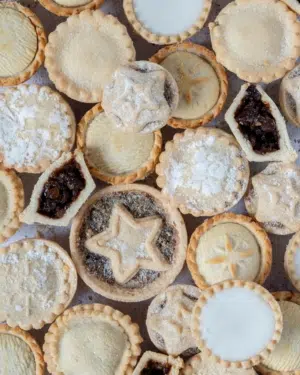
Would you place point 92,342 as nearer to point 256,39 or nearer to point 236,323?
point 236,323

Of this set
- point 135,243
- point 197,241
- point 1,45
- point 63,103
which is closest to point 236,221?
point 197,241

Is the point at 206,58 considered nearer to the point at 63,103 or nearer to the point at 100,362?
the point at 63,103

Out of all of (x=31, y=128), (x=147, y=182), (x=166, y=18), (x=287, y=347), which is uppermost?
(x=166, y=18)

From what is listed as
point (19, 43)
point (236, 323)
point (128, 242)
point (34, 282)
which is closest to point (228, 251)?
point (236, 323)

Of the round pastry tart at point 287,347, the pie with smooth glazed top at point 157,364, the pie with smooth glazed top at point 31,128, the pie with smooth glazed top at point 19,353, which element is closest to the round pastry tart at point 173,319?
the pie with smooth glazed top at point 157,364

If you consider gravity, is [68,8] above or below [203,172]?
above

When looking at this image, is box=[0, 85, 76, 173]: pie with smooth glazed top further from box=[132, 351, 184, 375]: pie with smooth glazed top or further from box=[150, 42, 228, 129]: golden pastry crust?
box=[132, 351, 184, 375]: pie with smooth glazed top
